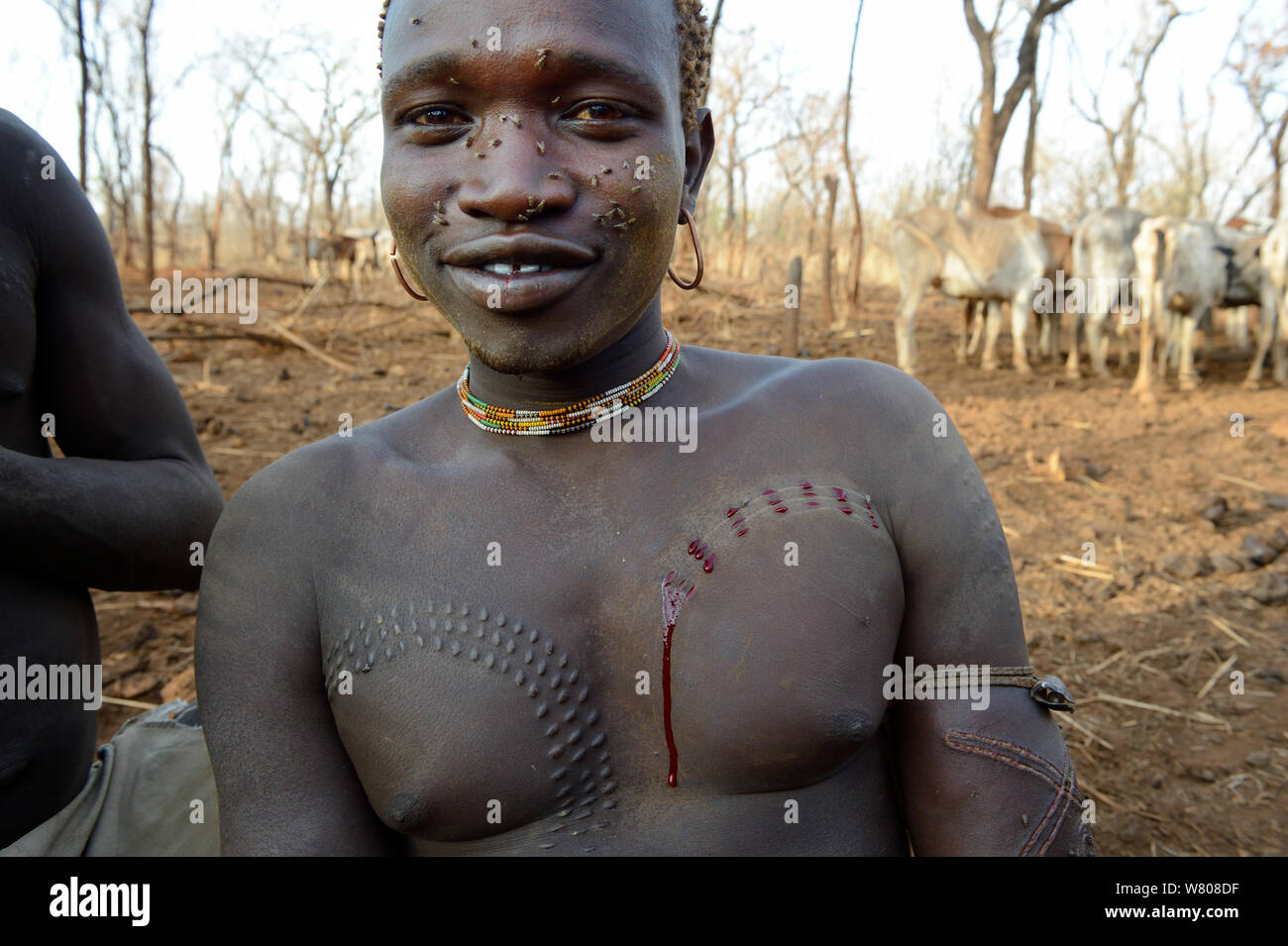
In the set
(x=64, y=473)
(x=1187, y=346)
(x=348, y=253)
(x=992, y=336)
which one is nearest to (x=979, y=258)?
(x=992, y=336)

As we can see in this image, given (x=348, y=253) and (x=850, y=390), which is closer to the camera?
(x=850, y=390)

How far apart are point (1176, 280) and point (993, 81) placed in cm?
412

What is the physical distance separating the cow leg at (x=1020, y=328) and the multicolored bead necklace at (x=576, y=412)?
36.0 feet

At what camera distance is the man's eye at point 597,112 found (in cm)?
131

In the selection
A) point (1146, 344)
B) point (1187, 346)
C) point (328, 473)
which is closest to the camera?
point (328, 473)

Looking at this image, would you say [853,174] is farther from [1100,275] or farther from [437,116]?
[437,116]

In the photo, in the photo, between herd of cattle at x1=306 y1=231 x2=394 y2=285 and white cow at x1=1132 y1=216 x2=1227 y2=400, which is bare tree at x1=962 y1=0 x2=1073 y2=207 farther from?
herd of cattle at x1=306 y1=231 x2=394 y2=285

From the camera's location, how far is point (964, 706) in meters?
1.36

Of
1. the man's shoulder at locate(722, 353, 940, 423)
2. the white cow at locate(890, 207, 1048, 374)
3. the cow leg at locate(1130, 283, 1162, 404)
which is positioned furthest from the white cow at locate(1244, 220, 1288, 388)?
the man's shoulder at locate(722, 353, 940, 423)

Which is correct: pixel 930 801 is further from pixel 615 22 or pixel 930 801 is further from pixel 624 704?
pixel 615 22

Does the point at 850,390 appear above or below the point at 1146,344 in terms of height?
below

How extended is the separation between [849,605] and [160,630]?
366 cm
